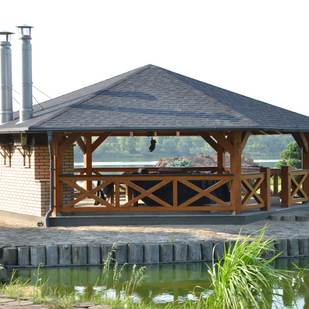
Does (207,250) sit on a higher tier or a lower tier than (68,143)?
lower

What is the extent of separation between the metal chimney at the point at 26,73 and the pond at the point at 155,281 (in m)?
5.20

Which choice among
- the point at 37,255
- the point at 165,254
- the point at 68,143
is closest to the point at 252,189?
the point at 165,254

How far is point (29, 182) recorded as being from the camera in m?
11.2

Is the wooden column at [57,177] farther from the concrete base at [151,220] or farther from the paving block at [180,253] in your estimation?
the paving block at [180,253]

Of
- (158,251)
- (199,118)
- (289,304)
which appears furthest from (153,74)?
(289,304)

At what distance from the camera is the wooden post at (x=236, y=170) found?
1056 cm

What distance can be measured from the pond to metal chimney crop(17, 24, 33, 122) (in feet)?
17.1

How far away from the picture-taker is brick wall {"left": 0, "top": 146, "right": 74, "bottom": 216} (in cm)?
1101

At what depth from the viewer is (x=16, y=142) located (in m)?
11.5

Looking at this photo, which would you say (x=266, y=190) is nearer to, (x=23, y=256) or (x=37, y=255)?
(x=37, y=255)

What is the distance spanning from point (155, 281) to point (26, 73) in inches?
266

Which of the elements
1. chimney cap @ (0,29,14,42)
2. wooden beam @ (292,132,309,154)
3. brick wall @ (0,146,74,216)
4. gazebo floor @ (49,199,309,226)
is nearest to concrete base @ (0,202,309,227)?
gazebo floor @ (49,199,309,226)

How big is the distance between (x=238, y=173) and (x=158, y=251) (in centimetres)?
338

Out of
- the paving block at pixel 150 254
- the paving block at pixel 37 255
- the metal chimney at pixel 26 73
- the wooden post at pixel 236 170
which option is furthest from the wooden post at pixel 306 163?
the paving block at pixel 37 255
